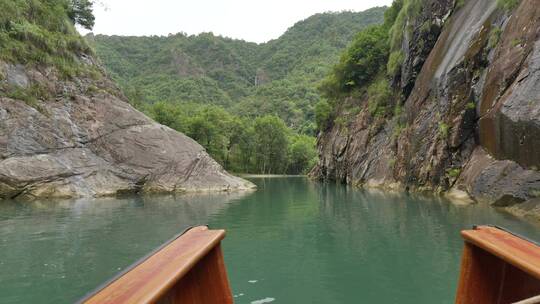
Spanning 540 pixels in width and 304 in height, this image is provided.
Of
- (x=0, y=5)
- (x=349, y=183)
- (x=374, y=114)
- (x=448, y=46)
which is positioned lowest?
(x=349, y=183)

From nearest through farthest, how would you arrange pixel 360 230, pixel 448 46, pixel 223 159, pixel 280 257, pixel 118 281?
1. pixel 118 281
2. pixel 280 257
3. pixel 360 230
4. pixel 448 46
5. pixel 223 159

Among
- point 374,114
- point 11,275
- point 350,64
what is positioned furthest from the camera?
point 350,64

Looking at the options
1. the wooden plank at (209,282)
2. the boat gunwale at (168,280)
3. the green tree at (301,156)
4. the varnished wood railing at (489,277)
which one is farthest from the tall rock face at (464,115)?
the green tree at (301,156)

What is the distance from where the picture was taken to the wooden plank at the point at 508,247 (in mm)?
3064

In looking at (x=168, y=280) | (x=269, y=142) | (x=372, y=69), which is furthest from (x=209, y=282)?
(x=269, y=142)

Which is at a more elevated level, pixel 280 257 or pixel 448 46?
pixel 448 46

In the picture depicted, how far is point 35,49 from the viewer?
93.0 feet

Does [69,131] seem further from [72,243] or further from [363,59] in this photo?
[363,59]

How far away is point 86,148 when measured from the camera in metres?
27.6

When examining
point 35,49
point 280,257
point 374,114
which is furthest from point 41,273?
point 374,114

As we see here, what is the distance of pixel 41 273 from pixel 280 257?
437 cm

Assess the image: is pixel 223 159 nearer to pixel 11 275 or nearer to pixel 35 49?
pixel 35 49

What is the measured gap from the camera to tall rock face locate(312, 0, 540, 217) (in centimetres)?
1416

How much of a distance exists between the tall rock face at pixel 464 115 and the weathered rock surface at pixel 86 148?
465 inches
